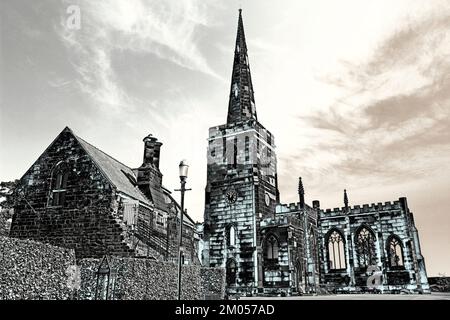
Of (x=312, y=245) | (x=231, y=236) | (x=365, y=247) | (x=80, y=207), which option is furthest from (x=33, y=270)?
(x=365, y=247)

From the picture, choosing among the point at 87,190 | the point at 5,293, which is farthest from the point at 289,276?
the point at 5,293

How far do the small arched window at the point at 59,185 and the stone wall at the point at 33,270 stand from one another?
6.23m

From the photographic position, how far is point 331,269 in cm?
3881

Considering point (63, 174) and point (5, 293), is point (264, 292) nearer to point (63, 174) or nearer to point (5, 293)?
point (63, 174)

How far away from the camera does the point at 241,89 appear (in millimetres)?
37875

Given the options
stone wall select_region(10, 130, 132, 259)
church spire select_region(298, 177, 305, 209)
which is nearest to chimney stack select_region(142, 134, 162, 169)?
stone wall select_region(10, 130, 132, 259)

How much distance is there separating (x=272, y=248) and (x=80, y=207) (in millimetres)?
18584

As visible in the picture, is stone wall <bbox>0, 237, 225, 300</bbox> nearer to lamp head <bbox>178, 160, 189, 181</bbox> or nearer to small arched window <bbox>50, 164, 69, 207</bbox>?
lamp head <bbox>178, 160, 189, 181</bbox>

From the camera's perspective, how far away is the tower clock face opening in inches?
1351

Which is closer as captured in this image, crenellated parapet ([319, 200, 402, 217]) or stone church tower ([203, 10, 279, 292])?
stone church tower ([203, 10, 279, 292])

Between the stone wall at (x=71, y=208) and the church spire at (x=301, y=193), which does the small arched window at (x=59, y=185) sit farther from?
the church spire at (x=301, y=193)

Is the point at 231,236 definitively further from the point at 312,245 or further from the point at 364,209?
the point at 364,209

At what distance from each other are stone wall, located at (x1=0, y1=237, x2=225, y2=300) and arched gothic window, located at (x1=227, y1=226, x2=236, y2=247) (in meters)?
18.2

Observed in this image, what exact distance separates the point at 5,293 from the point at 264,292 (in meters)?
22.7
